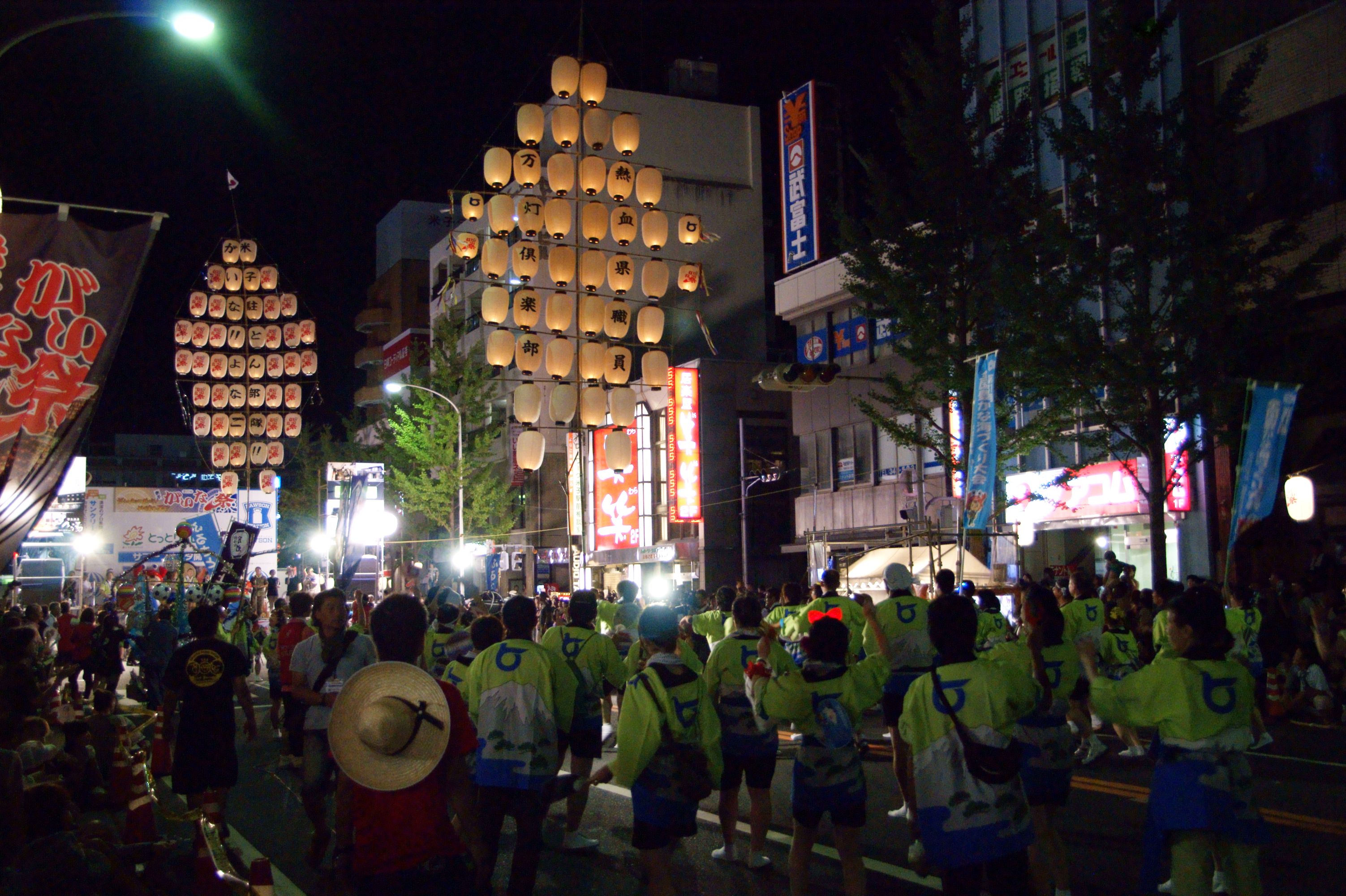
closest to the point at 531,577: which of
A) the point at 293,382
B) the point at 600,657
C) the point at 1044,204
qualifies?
the point at 293,382

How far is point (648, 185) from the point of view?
28781 millimetres

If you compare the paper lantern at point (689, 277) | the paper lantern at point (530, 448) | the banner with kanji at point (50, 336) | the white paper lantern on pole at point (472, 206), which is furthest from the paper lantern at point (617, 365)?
the banner with kanji at point (50, 336)

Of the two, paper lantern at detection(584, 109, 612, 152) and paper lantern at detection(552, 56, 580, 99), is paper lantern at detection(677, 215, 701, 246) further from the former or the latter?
paper lantern at detection(552, 56, 580, 99)

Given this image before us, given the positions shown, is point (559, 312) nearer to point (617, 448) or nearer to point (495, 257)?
point (495, 257)

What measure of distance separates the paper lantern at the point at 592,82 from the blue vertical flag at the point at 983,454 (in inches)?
634

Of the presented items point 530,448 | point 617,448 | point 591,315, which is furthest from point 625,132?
point 530,448

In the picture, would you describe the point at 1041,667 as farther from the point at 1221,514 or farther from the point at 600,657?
the point at 1221,514

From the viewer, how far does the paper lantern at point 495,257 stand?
27.3 meters

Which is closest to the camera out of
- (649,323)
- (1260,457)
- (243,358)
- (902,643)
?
(902,643)

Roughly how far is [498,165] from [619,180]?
3.32 m

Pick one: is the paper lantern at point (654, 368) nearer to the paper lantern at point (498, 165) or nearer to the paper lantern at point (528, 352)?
the paper lantern at point (528, 352)

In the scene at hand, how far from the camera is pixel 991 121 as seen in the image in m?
27.4

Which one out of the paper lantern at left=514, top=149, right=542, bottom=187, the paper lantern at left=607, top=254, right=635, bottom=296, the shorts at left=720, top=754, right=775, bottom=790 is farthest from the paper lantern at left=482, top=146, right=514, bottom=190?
the shorts at left=720, top=754, right=775, bottom=790

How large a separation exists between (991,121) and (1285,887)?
23.9 meters
